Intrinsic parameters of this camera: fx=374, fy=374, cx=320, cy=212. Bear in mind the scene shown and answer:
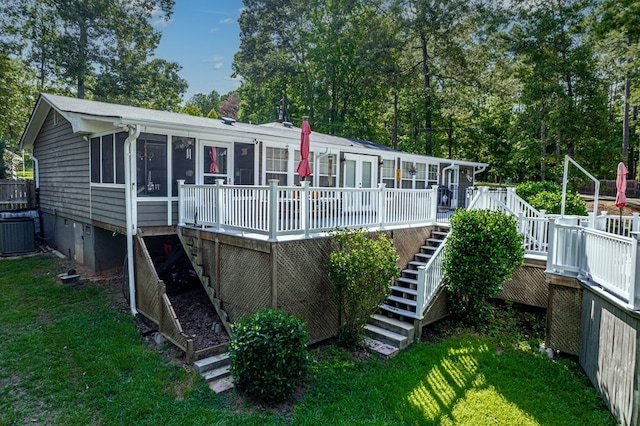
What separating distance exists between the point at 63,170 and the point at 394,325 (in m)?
10.2

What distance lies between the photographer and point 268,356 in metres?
4.72

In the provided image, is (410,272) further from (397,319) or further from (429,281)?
(397,319)

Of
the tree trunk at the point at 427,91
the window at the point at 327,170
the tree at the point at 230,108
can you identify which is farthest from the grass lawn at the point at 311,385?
the tree at the point at 230,108

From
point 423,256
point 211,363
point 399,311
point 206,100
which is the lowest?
point 211,363

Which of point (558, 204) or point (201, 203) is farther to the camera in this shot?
point (558, 204)

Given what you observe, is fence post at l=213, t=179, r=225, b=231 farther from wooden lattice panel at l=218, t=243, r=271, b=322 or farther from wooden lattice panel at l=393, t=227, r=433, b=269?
wooden lattice panel at l=393, t=227, r=433, b=269

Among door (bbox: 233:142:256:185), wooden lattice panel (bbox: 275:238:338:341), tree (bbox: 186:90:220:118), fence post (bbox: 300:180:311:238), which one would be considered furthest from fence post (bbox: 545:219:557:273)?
tree (bbox: 186:90:220:118)

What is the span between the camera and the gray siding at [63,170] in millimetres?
9609

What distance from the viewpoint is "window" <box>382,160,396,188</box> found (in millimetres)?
13758

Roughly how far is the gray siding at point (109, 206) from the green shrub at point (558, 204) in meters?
11.2

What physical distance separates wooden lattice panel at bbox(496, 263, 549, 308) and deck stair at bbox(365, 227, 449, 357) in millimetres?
1811

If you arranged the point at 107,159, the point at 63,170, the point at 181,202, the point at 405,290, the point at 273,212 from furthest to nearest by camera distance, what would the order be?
the point at 63,170
the point at 107,159
the point at 181,202
the point at 405,290
the point at 273,212

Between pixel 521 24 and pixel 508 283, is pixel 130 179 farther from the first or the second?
pixel 521 24

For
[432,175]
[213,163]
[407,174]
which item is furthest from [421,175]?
[213,163]
